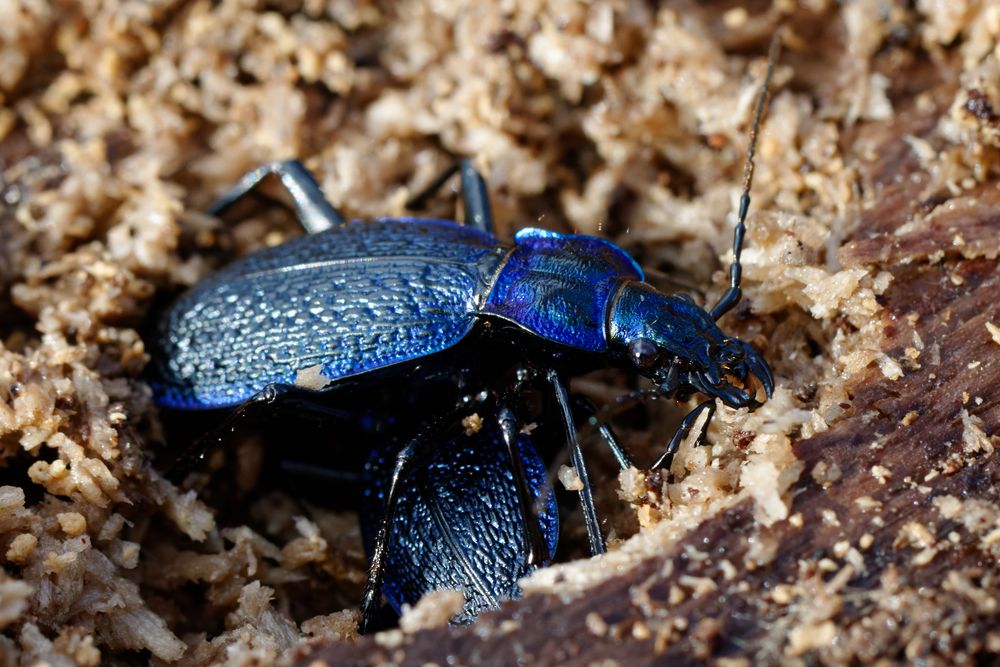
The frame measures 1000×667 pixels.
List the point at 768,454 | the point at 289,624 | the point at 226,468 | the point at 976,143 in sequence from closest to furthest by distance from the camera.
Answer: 1. the point at 768,454
2. the point at 289,624
3. the point at 976,143
4. the point at 226,468

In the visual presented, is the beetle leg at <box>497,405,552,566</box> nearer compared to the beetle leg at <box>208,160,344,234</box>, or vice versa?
the beetle leg at <box>497,405,552,566</box>


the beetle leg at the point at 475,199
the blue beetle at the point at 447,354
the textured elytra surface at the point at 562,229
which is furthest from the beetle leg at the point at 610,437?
the beetle leg at the point at 475,199

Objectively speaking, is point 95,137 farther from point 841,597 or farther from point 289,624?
point 841,597

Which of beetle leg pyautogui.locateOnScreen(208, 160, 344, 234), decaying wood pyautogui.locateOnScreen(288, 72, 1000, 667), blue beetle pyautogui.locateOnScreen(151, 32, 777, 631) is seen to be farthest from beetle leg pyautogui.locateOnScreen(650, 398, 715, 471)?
beetle leg pyautogui.locateOnScreen(208, 160, 344, 234)

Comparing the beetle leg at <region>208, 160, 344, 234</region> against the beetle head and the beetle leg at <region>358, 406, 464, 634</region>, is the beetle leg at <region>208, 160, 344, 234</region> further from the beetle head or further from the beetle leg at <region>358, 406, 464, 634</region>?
the beetle head

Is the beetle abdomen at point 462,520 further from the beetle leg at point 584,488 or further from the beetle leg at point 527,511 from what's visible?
the beetle leg at point 584,488

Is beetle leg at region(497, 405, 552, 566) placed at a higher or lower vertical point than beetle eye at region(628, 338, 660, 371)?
lower

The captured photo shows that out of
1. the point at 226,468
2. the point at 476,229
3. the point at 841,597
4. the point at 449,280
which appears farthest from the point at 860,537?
the point at 226,468
